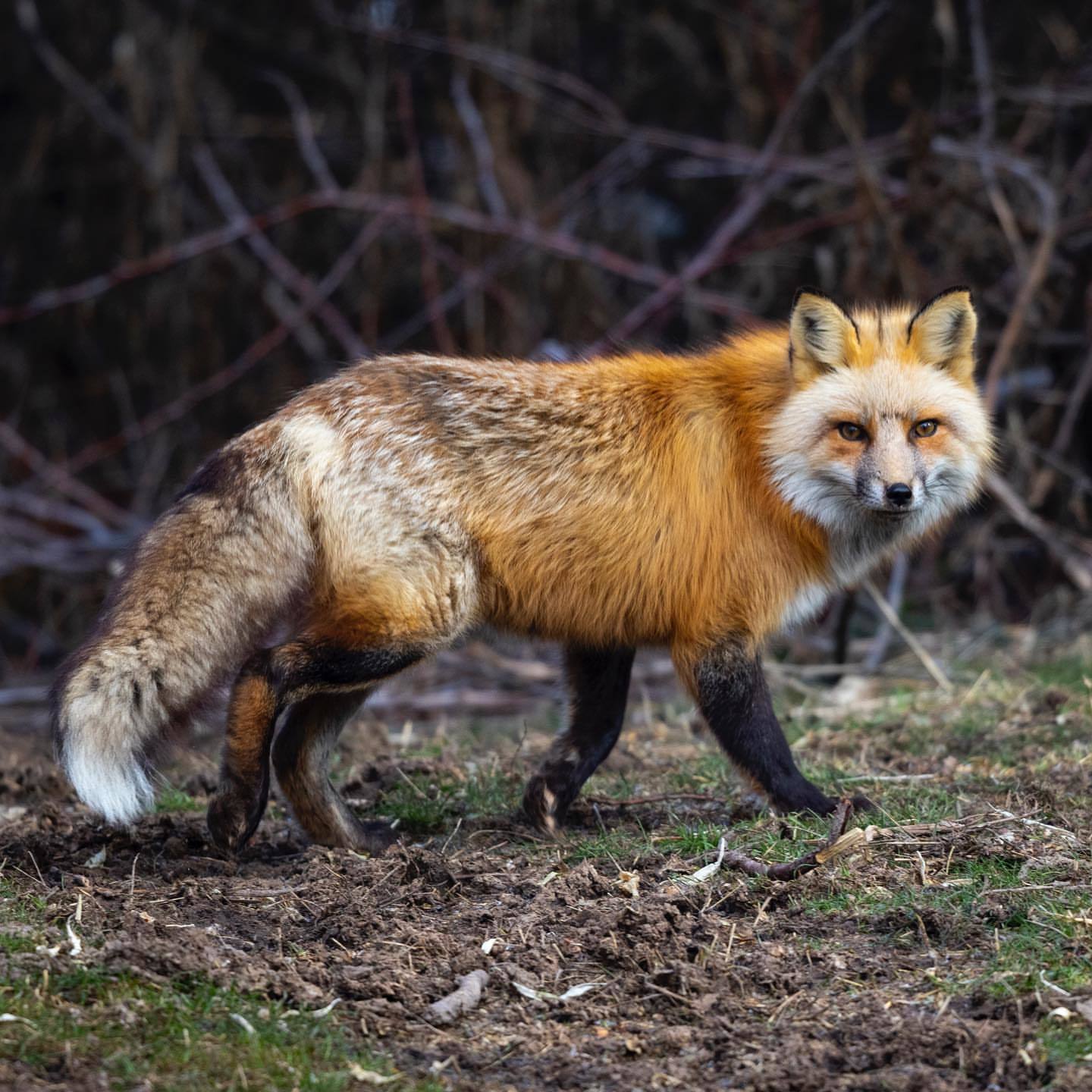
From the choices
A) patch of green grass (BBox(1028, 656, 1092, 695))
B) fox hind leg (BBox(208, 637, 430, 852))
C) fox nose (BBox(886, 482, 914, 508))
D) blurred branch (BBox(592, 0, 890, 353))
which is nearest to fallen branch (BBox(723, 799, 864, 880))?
fox nose (BBox(886, 482, 914, 508))

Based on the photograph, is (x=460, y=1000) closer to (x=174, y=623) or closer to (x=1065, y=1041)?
(x=1065, y=1041)

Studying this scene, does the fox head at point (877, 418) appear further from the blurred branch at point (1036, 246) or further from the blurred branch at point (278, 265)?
the blurred branch at point (278, 265)

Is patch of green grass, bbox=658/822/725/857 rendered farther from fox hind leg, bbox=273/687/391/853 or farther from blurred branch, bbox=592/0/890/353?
blurred branch, bbox=592/0/890/353

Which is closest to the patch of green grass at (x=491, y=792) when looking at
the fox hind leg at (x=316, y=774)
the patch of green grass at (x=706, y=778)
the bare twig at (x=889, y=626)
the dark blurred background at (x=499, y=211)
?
the fox hind leg at (x=316, y=774)

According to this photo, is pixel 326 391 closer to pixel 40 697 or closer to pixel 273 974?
pixel 273 974

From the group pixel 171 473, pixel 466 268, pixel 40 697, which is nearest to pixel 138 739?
pixel 40 697

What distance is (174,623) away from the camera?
162 inches

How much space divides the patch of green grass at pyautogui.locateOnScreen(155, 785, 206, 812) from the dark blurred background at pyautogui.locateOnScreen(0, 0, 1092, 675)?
3530mm

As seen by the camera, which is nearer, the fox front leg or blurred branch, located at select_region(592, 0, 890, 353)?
the fox front leg

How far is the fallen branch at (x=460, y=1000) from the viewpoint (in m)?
3.15

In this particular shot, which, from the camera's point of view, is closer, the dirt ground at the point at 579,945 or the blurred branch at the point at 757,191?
the dirt ground at the point at 579,945

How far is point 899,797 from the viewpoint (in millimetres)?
4656

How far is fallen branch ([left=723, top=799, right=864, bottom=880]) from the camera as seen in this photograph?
3803mm

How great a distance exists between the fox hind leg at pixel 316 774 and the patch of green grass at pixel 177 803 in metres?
0.70
